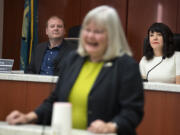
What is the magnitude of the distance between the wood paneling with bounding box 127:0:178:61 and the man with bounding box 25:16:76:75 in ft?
7.62

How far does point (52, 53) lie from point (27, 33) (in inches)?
89.5

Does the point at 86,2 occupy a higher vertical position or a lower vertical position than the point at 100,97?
higher

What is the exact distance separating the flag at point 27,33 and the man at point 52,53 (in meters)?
2.08

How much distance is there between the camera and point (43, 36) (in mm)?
6812

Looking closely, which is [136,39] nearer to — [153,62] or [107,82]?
[153,62]

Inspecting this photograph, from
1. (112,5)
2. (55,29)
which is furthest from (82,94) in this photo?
(112,5)

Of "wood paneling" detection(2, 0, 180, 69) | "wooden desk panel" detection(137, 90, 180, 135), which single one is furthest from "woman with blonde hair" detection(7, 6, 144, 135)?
"wood paneling" detection(2, 0, 180, 69)

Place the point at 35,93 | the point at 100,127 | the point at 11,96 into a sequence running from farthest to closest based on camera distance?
the point at 11,96 → the point at 35,93 → the point at 100,127

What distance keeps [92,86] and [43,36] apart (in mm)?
5296

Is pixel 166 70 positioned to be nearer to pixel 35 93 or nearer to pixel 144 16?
pixel 35 93

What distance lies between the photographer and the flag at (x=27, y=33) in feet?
20.1

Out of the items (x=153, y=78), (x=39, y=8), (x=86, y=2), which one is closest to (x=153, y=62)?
(x=153, y=78)

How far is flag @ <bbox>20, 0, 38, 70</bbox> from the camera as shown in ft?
20.1

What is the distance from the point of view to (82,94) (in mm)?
1661
